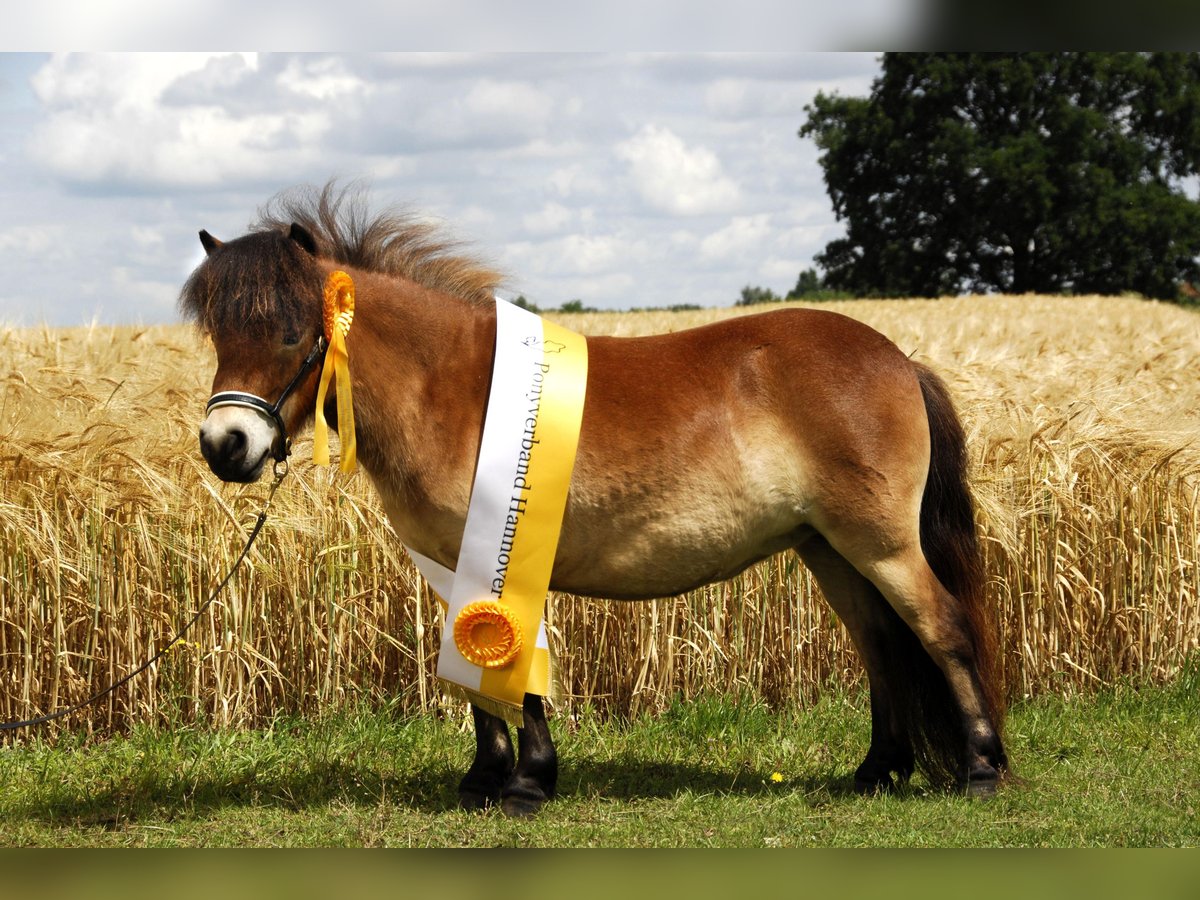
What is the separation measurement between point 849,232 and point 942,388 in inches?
2057

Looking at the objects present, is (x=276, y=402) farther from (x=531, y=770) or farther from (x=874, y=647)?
(x=874, y=647)

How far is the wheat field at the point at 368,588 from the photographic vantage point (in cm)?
570

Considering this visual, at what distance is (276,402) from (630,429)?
1.35 m

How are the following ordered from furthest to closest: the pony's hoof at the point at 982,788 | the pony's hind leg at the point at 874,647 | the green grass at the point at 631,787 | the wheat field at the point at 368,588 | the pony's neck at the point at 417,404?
Result: the wheat field at the point at 368,588, the pony's hind leg at the point at 874,647, the pony's hoof at the point at 982,788, the green grass at the point at 631,787, the pony's neck at the point at 417,404

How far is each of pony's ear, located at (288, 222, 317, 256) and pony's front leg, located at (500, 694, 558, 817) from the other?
1993 millimetres

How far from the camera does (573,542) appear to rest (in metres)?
4.40

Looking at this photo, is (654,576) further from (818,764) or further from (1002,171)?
(1002,171)

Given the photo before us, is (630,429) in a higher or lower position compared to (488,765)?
higher

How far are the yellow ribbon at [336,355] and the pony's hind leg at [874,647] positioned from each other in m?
2.07

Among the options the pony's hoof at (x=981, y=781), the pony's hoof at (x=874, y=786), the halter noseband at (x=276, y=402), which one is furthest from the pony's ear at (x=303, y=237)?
the pony's hoof at (x=981, y=781)

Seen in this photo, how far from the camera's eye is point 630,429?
14.3 ft

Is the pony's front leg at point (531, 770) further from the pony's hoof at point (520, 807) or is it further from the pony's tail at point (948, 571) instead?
the pony's tail at point (948, 571)

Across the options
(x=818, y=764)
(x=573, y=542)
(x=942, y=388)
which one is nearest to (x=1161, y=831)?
(x=818, y=764)

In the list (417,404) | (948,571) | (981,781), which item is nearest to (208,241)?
(417,404)
